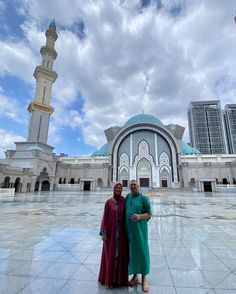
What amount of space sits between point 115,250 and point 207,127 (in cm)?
8933

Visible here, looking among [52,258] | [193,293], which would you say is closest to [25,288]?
[52,258]

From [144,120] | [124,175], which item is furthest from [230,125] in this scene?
[124,175]

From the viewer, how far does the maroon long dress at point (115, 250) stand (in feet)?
7.36

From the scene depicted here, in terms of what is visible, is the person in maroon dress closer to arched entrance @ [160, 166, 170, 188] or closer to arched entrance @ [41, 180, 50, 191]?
arched entrance @ [41, 180, 50, 191]

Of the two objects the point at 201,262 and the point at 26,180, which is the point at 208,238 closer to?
the point at 201,262

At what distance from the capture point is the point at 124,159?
4134 centimetres

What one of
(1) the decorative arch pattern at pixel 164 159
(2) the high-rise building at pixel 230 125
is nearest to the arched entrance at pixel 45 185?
(1) the decorative arch pattern at pixel 164 159

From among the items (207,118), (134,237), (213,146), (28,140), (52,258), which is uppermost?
(207,118)

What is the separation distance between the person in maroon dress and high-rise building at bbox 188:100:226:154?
276ft

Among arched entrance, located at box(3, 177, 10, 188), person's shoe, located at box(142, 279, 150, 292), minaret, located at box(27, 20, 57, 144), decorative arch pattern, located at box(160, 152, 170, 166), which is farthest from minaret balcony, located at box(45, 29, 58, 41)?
person's shoe, located at box(142, 279, 150, 292)

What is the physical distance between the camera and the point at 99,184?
132 ft

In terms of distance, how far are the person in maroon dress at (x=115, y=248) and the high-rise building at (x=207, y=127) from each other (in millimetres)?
84031

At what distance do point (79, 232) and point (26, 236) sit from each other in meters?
1.35

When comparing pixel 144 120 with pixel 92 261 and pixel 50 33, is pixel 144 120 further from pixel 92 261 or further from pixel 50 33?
pixel 92 261
